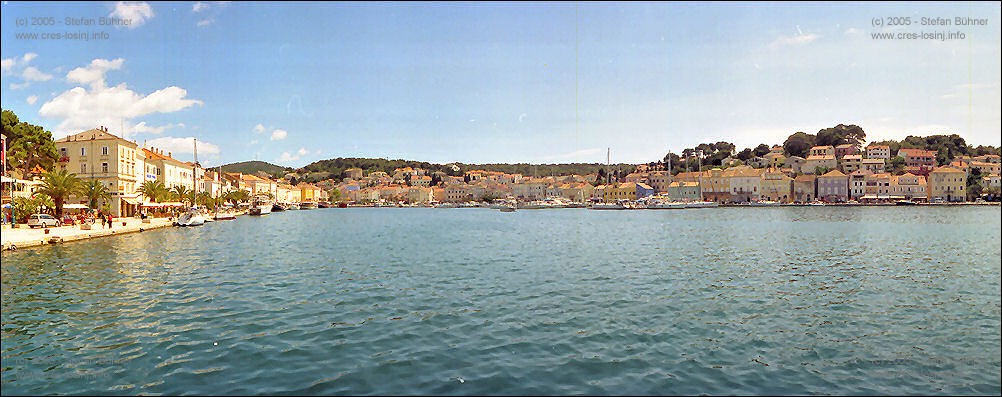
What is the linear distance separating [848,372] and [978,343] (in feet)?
13.6

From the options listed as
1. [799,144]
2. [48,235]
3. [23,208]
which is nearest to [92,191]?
[23,208]

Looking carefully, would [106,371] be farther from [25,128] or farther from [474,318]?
[25,128]

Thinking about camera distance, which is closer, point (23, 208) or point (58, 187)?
point (23, 208)

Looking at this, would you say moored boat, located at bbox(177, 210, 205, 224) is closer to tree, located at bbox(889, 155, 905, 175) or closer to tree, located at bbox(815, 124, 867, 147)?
tree, located at bbox(889, 155, 905, 175)

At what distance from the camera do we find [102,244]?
3297cm

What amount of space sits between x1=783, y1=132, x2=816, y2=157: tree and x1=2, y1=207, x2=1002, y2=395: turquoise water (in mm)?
184047

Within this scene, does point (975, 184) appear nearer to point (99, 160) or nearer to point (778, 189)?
point (99, 160)

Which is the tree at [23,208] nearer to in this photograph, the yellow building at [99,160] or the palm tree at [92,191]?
the palm tree at [92,191]

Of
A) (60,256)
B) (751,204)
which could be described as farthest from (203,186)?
(751,204)

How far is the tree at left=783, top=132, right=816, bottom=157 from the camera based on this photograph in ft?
619

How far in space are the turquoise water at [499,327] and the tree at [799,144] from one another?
18405 centimetres

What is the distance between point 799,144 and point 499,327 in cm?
20587

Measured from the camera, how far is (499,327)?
522 inches

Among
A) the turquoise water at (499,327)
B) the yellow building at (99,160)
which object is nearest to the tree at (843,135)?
the turquoise water at (499,327)
